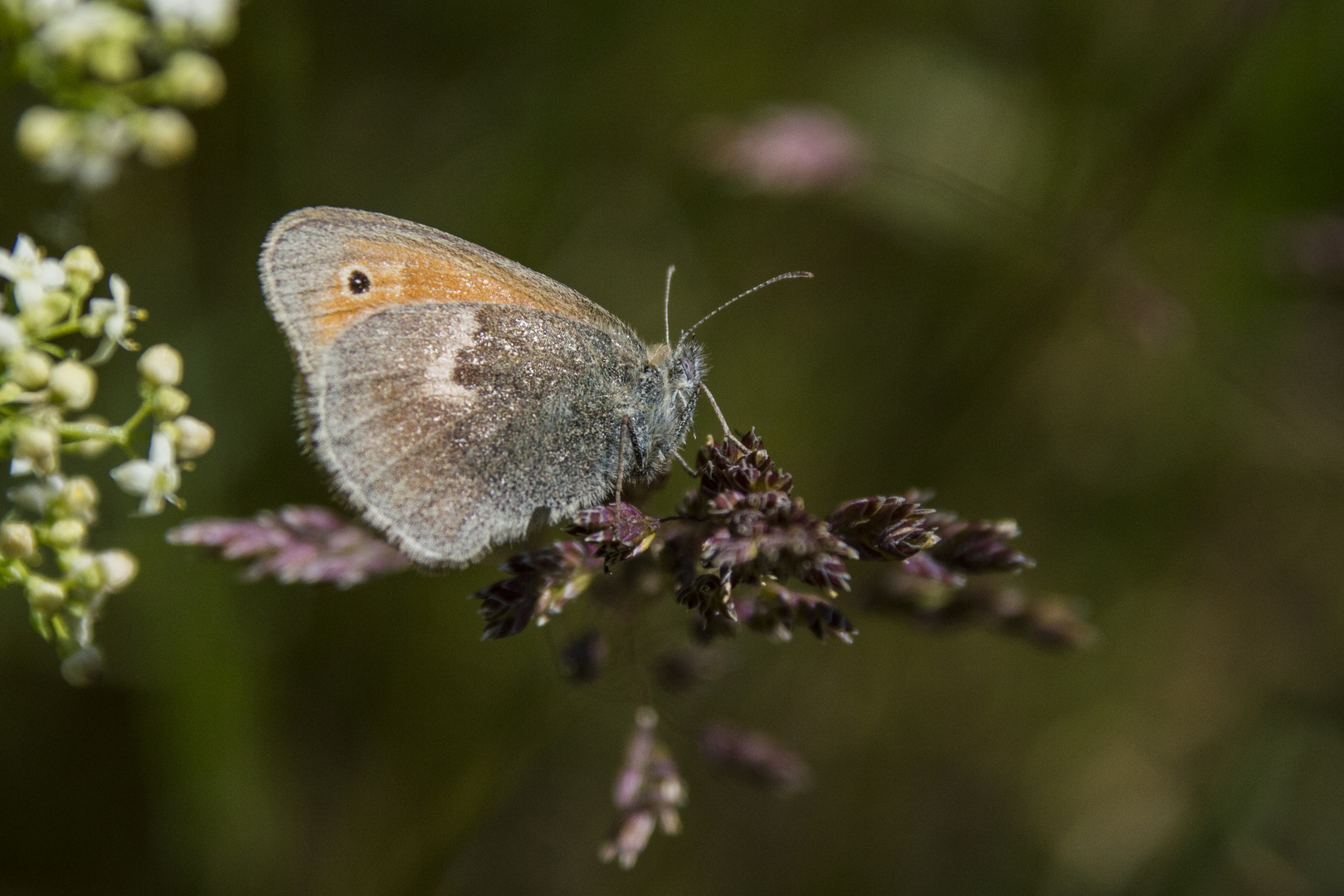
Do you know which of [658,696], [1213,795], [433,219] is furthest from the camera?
[433,219]

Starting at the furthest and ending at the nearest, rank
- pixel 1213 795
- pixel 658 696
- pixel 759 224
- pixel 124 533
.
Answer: pixel 759 224
pixel 124 533
pixel 1213 795
pixel 658 696

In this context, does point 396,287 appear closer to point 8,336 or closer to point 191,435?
point 191,435

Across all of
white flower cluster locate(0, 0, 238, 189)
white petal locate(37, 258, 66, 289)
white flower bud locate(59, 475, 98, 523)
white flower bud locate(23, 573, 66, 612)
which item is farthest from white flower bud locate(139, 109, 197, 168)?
white flower bud locate(23, 573, 66, 612)

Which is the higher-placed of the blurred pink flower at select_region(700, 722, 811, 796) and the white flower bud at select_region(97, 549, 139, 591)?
the white flower bud at select_region(97, 549, 139, 591)

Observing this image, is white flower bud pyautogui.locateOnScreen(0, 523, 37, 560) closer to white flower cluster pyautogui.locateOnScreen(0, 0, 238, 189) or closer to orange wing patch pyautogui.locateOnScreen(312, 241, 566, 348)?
orange wing patch pyautogui.locateOnScreen(312, 241, 566, 348)

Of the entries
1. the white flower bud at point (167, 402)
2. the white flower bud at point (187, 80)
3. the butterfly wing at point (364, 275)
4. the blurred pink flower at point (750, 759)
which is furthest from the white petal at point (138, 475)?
the blurred pink flower at point (750, 759)

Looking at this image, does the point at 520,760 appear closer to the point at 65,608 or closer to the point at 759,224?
the point at 65,608

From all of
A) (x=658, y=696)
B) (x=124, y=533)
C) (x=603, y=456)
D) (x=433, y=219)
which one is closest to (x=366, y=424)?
(x=603, y=456)

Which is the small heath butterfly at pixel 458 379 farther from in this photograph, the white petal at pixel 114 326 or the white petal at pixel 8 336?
the white petal at pixel 8 336
